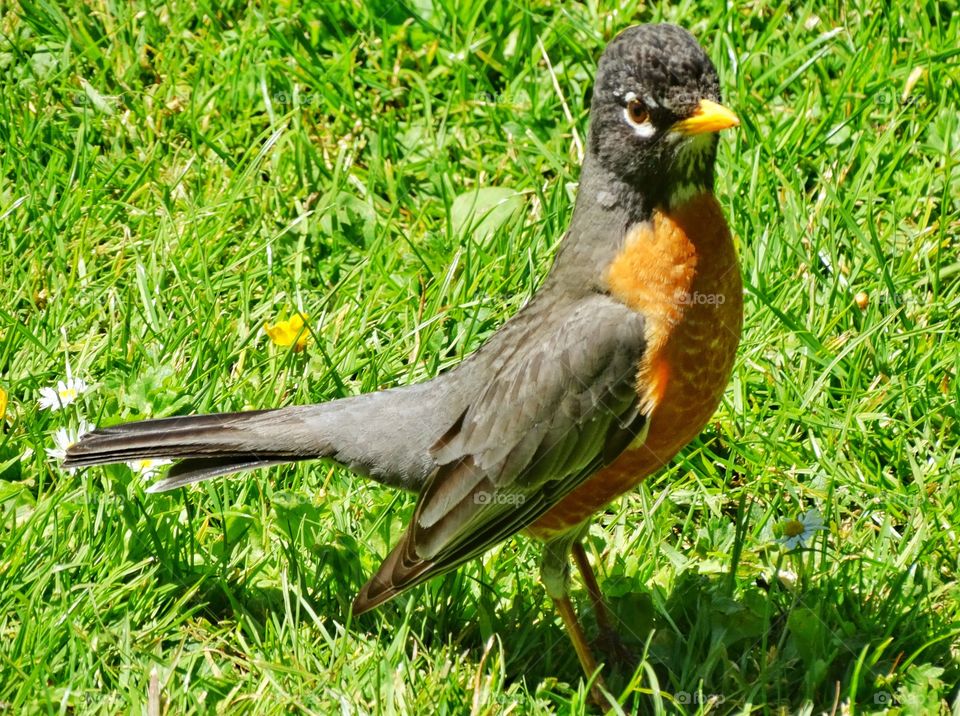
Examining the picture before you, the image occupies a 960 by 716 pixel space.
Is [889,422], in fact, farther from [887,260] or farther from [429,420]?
[429,420]

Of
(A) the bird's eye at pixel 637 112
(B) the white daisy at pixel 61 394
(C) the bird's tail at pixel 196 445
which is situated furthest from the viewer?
(B) the white daisy at pixel 61 394

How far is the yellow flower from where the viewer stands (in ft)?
14.9

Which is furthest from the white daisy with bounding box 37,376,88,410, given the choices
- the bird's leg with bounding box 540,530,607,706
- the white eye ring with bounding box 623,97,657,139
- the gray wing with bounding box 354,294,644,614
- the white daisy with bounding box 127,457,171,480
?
the white eye ring with bounding box 623,97,657,139

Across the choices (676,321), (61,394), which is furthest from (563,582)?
(61,394)

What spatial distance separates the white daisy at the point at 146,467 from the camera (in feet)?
13.3

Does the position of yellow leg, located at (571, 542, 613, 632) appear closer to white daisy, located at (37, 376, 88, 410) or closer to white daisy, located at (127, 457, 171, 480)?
white daisy, located at (127, 457, 171, 480)

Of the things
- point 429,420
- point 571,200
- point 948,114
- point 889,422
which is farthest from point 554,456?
point 948,114

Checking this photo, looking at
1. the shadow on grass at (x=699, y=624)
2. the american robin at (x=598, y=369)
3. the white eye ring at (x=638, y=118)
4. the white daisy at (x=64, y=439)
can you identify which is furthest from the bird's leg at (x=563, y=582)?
the white daisy at (x=64, y=439)

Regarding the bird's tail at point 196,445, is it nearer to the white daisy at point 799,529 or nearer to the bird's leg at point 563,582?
the bird's leg at point 563,582

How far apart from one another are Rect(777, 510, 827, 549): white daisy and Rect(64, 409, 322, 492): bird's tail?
4.62 ft

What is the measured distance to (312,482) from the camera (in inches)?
170

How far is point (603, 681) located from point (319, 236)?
2109mm

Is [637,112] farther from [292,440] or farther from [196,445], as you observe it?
[196,445]

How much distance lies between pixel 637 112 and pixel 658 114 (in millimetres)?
69
